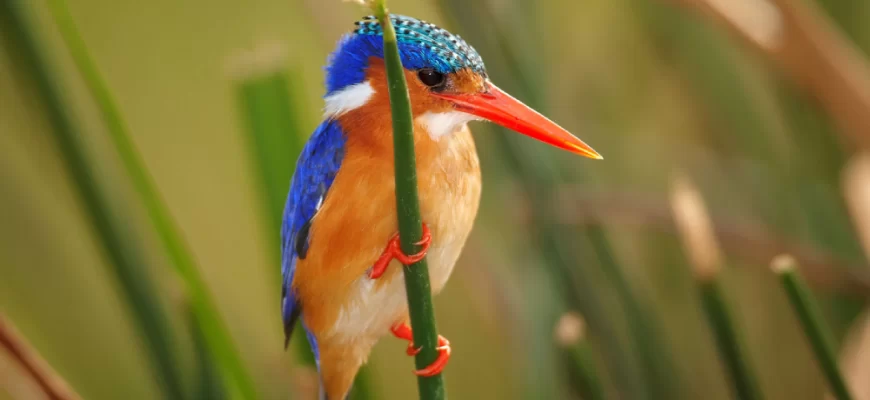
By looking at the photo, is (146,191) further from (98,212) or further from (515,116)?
(515,116)

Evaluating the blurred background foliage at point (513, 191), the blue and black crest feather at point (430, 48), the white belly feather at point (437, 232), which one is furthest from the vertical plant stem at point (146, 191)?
the blue and black crest feather at point (430, 48)

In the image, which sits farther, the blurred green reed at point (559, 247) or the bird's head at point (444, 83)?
the blurred green reed at point (559, 247)

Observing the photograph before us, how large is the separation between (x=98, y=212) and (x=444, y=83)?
13.0 inches

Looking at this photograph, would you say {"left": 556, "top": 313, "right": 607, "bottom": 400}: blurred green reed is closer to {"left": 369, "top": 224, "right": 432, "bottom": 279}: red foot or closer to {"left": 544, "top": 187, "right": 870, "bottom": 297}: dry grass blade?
{"left": 369, "top": 224, "right": 432, "bottom": 279}: red foot

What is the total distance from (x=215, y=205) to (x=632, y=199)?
0.63 metres

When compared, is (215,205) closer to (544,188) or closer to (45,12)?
(45,12)

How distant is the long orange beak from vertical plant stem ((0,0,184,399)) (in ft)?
1.04

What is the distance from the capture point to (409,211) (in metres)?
0.47

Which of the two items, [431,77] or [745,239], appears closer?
[431,77]

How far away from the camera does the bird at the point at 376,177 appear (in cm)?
53

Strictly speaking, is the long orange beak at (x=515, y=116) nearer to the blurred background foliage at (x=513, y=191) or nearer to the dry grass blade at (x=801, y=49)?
the blurred background foliage at (x=513, y=191)

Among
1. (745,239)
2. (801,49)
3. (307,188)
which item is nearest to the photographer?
(307,188)

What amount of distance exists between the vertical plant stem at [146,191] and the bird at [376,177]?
0.08 m

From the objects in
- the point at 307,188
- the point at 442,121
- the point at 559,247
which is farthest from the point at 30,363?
the point at 559,247
